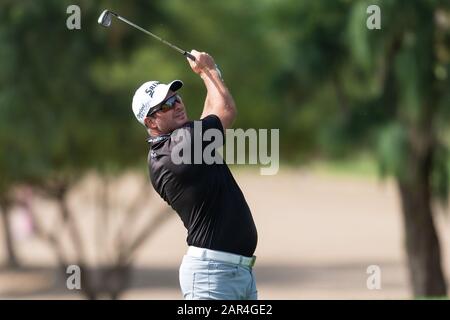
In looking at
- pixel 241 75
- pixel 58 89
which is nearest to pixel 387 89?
pixel 58 89

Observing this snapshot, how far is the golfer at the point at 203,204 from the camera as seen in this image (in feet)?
19.6

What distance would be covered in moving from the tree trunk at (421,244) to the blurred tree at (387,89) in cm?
1

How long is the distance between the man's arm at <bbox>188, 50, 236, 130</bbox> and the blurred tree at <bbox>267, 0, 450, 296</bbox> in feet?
23.4

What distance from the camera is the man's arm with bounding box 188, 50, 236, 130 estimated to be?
6223mm

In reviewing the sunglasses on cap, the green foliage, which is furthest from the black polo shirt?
the green foliage

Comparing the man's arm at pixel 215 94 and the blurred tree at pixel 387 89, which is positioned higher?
the blurred tree at pixel 387 89

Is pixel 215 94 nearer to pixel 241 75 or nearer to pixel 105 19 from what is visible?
pixel 105 19

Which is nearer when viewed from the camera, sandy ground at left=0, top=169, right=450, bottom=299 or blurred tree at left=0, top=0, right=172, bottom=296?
blurred tree at left=0, top=0, right=172, bottom=296

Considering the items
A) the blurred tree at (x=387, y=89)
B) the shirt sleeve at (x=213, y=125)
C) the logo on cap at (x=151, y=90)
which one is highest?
the blurred tree at (x=387, y=89)

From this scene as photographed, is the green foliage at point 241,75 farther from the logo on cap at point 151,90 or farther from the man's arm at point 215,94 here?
the logo on cap at point 151,90

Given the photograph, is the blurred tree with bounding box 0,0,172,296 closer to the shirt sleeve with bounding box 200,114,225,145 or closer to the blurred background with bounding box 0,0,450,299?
the blurred background with bounding box 0,0,450,299

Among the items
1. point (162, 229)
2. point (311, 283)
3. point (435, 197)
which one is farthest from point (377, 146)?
point (162, 229)

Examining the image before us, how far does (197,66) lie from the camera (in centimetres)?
636

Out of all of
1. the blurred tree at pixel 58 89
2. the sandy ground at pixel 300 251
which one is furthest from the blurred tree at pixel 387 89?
the blurred tree at pixel 58 89
